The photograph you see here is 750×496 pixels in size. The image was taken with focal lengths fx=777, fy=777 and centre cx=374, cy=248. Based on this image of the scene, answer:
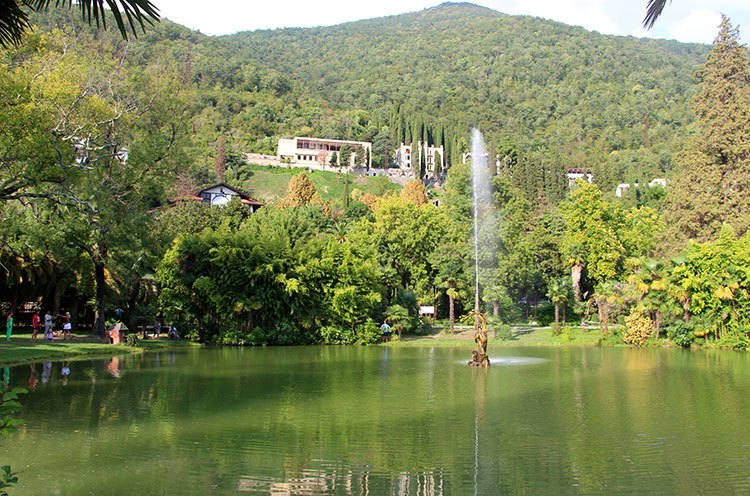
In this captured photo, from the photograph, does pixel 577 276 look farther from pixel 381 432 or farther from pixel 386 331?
pixel 381 432

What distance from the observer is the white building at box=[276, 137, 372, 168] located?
138500mm

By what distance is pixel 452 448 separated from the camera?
13.9 m

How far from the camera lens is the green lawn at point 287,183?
4747 inches

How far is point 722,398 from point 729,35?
121ft

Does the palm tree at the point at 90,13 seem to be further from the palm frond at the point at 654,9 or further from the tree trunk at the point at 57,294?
the tree trunk at the point at 57,294

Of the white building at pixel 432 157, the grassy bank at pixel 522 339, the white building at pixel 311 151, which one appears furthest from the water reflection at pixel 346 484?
the white building at pixel 432 157

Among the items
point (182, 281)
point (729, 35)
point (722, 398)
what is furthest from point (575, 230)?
point (722, 398)

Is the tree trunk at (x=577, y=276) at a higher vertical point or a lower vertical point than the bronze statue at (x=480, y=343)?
higher

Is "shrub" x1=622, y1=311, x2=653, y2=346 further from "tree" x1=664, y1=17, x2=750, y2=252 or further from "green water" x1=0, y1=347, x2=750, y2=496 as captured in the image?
"green water" x1=0, y1=347, x2=750, y2=496

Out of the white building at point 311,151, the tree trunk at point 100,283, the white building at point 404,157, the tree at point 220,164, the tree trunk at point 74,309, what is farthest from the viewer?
the white building at point 404,157

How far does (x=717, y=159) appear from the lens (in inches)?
1941

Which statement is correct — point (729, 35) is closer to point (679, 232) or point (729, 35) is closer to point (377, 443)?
point (679, 232)

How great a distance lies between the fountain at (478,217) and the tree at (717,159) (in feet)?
40.6

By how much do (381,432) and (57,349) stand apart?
65.9 ft
